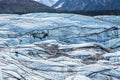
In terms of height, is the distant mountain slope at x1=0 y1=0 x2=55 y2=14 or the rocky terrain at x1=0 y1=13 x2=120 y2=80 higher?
the rocky terrain at x1=0 y1=13 x2=120 y2=80

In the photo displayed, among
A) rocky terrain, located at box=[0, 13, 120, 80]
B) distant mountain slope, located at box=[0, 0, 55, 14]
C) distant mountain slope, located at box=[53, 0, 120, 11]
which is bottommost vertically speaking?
distant mountain slope, located at box=[53, 0, 120, 11]

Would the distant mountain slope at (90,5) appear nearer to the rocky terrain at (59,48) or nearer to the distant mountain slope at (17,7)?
the distant mountain slope at (17,7)

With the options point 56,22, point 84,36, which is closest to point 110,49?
point 84,36

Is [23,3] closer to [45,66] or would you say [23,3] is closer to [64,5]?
[45,66]

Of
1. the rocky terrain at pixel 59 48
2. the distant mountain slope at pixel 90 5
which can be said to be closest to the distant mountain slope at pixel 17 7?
the rocky terrain at pixel 59 48

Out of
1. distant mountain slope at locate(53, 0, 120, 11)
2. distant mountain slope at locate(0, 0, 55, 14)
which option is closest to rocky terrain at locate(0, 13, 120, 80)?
distant mountain slope at locate(0, 0, 55, 14)

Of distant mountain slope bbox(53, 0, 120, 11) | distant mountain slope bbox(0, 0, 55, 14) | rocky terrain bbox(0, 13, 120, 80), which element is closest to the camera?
rocky terrain bbox(0, 13, 120, 80)

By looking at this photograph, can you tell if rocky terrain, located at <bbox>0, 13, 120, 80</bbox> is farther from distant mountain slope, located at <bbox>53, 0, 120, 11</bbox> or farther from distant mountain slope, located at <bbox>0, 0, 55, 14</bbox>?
distant mountain slope, located at <bbox>53, 0, 120, 11</bbox>
